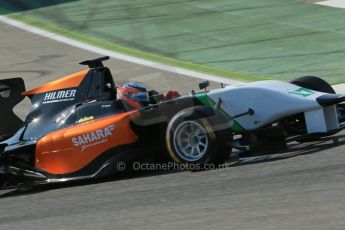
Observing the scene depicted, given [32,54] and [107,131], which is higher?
[32,54]

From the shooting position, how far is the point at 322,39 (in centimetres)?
1552

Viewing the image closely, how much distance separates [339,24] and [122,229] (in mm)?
11281

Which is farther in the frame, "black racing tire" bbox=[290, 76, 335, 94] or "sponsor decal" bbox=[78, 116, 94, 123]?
"black racing tire" bbox=[290, 76, 335, 94]

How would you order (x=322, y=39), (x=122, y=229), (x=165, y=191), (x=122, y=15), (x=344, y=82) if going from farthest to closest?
1. (x=122, y=15)
2. (x=322, y=39)
3. (x=344, y=82)
4. (x=165, y=191)
5. (x=122, y=229)

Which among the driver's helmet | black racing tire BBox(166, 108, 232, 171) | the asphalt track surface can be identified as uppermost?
the driver's helmet

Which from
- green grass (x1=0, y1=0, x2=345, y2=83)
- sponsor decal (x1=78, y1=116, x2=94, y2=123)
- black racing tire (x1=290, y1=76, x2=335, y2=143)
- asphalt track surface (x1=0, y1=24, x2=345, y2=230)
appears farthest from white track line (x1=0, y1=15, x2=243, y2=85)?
sponsor decal (x1=78, y1=116, x2=94, y2=123)

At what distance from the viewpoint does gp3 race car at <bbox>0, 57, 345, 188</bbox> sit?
314 inches

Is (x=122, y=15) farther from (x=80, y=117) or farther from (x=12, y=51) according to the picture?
(x=80, y=117)

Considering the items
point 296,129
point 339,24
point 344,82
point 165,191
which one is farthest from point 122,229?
point 339,24

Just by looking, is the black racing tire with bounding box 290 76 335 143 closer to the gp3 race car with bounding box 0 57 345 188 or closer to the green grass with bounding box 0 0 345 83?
the gp3 race car with bounding box 0 57 345 188

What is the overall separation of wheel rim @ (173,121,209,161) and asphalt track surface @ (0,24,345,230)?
0.66ft

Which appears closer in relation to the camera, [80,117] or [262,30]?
[80,117]

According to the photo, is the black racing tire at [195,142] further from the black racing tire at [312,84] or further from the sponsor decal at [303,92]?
the black racing tire at [312,84]

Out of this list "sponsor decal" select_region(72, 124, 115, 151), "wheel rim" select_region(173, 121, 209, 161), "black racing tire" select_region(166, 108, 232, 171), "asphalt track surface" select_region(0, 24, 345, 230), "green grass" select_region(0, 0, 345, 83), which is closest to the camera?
"asphalt track surface" select_region(0, 24, 345, 230)
